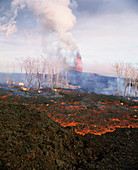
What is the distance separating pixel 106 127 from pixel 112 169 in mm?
6145

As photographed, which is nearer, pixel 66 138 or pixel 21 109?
pixel 66 138

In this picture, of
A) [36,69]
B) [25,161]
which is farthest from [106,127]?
[36,69]

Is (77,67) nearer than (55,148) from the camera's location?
No

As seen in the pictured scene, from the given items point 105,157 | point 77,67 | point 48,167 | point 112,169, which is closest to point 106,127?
point 105,157

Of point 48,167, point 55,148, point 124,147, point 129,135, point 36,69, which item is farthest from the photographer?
point 36,69

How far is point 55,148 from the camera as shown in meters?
5.80

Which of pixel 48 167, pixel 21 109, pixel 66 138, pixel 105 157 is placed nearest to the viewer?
pixel 48 167

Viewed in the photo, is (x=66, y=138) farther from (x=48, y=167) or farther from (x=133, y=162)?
(x=133, y=162)

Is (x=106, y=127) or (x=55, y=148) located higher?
(x=55, y=148)

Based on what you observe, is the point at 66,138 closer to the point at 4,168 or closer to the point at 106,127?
the point at 4,168

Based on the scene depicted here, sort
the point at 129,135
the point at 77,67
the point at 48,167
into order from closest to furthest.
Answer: the point at 48,167 < the point at 129,135 < the point at 77,67

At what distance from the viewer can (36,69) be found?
42531 mm

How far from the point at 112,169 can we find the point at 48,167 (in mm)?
2859

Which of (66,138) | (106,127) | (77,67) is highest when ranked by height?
(77,67)
